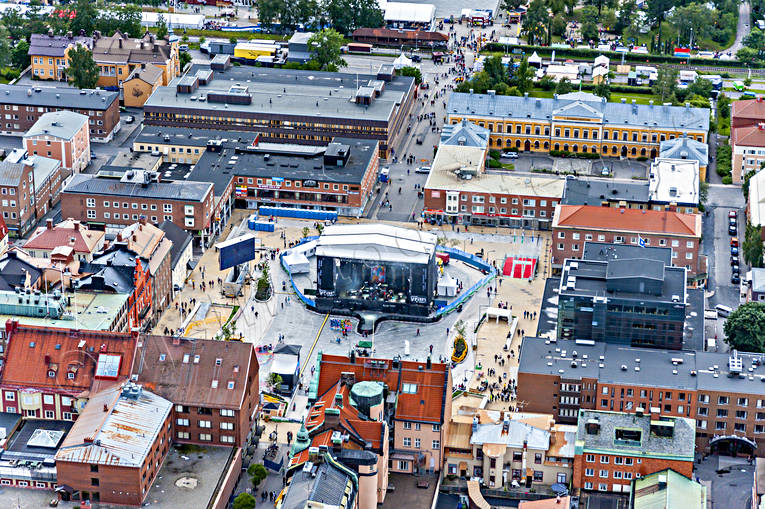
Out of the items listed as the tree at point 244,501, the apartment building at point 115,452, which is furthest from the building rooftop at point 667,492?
the apartment building at point 115,452

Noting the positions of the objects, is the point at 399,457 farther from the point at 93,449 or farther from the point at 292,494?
the point at 93,449

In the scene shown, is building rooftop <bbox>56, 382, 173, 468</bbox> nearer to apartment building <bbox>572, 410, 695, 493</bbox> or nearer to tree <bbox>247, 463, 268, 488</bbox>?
tree <bbox>247, 463, 268, 488</bbox>

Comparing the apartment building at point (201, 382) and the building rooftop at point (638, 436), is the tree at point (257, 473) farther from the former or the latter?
the building rooftop at point (638, 436)

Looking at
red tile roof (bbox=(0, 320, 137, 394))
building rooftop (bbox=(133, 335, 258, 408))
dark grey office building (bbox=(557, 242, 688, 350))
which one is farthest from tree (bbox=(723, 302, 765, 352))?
red tile roof (bbox=(0, 320, 137, 394))

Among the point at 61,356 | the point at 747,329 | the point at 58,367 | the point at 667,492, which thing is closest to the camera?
the point at 667,492

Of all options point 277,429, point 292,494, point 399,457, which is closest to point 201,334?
point 277,429

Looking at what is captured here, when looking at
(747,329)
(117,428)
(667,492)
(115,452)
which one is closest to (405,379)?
(667,492)

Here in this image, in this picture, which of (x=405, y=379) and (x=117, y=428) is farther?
(x=405, y=379)

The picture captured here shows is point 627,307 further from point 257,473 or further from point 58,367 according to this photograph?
point 58,367
